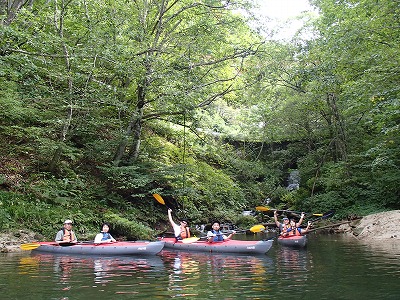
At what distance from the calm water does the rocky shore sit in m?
0.68

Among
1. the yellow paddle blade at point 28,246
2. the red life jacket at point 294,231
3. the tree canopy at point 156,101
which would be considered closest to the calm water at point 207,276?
the yellow paddle blade at point 28,246

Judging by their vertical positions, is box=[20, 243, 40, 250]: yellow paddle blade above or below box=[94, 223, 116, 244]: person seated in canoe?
below

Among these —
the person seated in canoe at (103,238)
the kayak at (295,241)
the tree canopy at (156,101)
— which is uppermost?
the tree canopy at (156,101)

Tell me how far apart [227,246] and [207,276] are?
3494 millimetres

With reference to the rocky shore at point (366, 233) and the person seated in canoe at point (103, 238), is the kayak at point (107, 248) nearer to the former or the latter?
the person seated in canoe at point (103, 238)

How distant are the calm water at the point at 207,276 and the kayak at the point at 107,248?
0.22 metres

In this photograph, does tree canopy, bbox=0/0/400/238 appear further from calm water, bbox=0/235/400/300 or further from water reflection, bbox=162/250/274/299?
water reflection, bbox=162/250/274/299

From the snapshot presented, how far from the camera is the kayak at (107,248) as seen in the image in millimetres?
9289

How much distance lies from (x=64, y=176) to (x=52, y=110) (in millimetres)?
2377

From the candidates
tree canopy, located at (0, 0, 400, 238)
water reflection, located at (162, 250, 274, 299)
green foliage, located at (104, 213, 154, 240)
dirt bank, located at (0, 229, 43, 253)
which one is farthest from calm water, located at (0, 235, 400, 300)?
tree canopy, located at (0, 0, 400, 238)

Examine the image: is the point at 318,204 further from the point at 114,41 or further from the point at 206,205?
the point at 114,41

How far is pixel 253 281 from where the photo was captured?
6.07 metres

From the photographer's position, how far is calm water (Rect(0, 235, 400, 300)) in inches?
202

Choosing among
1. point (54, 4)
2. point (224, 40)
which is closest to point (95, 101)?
point (54, 4)
